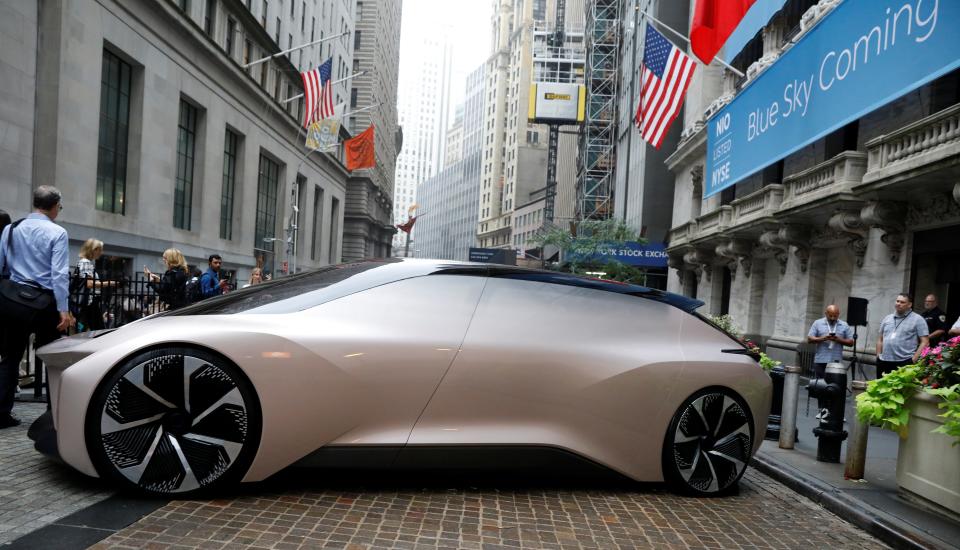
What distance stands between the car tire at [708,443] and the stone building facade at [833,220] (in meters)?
8.90

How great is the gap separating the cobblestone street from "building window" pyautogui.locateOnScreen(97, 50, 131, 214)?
781 inches

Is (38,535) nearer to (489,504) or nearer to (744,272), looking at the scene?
(489,504)

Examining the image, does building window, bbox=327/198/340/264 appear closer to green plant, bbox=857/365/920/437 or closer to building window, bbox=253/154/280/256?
building window, bbox=253/154/280/256

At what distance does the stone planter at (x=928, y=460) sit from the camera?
4449mm

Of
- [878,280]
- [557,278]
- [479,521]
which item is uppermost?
[878,280]

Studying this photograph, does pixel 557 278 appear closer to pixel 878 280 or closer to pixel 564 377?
pixel 564 377

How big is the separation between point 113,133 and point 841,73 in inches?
853

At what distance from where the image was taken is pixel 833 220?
1603cm

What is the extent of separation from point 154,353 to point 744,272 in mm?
23532

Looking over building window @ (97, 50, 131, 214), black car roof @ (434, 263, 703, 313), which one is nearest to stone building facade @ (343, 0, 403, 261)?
building window @ (97, 50, 131, 214)

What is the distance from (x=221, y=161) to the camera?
1237 inches

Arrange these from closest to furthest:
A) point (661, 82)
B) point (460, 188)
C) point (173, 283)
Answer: point (173, 283) < point (661, 82) < point (460, 188)

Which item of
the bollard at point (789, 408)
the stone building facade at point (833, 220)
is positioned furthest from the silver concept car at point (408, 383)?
the stone building facade at point (833, 220)

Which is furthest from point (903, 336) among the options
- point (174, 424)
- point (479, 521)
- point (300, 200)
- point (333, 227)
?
point (333, 227)
